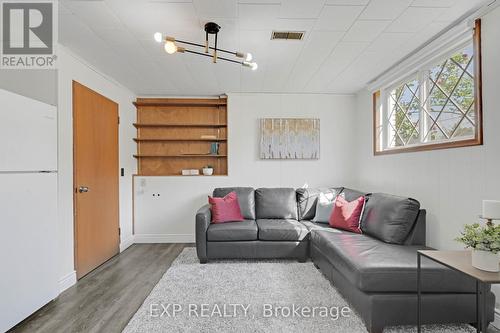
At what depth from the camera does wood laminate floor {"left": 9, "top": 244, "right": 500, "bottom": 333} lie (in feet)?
6.31

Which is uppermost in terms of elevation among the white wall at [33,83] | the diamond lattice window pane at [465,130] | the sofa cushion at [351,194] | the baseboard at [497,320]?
the white wall at [33,83]

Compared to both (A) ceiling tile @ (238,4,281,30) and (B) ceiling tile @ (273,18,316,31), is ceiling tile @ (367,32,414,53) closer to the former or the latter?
(B) ceiling tile @ (273,18,316,31)

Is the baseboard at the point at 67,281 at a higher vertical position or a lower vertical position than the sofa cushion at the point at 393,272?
lower

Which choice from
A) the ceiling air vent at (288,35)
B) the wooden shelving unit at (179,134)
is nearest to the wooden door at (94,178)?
the wooden shelving unit at (179,134)

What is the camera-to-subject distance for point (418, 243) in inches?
94.3

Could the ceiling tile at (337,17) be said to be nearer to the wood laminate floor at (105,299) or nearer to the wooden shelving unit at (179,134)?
the wooden shelving unit at (179,134)

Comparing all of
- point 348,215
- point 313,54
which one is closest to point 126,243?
point 348,215

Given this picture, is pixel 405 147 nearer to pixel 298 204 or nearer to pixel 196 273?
pixel 298 204

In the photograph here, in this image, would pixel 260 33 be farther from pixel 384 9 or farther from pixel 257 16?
pixel 384 9

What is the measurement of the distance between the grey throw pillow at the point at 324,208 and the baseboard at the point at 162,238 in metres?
2.03

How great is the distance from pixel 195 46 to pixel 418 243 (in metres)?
2.95

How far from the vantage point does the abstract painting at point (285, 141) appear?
4.14m

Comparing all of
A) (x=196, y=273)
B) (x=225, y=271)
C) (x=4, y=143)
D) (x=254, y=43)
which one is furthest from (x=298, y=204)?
(x=4, y=143)

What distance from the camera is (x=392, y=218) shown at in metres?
2.46
